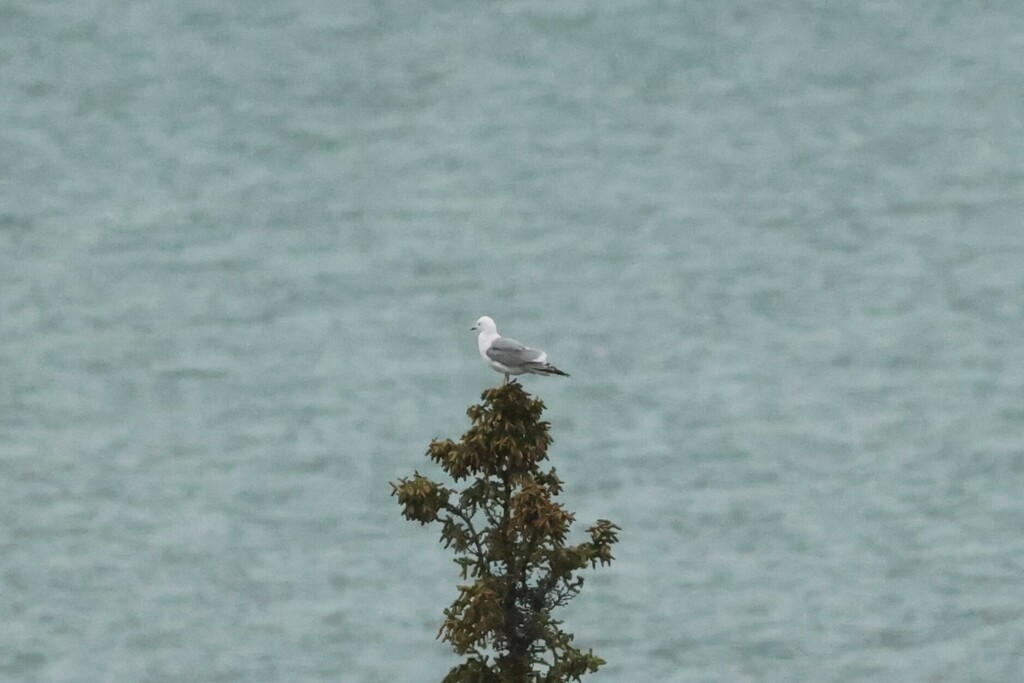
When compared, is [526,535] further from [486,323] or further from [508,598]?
[486,323]

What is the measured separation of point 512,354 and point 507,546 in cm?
261

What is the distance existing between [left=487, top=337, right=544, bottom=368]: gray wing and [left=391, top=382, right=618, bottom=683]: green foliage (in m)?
0.52

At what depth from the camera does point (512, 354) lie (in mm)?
35188

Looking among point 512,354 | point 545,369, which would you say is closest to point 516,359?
point 512,354

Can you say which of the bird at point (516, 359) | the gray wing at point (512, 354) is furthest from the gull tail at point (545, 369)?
the gray wing at point (512, 354)

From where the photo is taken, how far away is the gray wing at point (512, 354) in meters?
34.8

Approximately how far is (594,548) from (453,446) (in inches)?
89.6

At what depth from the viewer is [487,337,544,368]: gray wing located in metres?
34.8

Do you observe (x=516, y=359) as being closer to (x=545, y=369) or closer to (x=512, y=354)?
(x=512, y=354)

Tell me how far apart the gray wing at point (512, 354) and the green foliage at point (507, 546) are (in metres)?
0.52

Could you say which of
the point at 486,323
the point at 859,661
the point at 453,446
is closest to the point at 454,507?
the point at 453,446

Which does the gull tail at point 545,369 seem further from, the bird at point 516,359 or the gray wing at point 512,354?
the gray wing at point 512,354

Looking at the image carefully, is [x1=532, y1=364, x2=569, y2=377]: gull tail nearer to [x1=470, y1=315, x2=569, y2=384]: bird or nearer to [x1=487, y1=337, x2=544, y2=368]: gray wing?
[x1=470, y1=315, x2=569, y2=384]: bird

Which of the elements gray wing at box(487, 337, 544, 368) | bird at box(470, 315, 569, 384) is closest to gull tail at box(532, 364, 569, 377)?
bird at box(470, 315, 569, 384)
